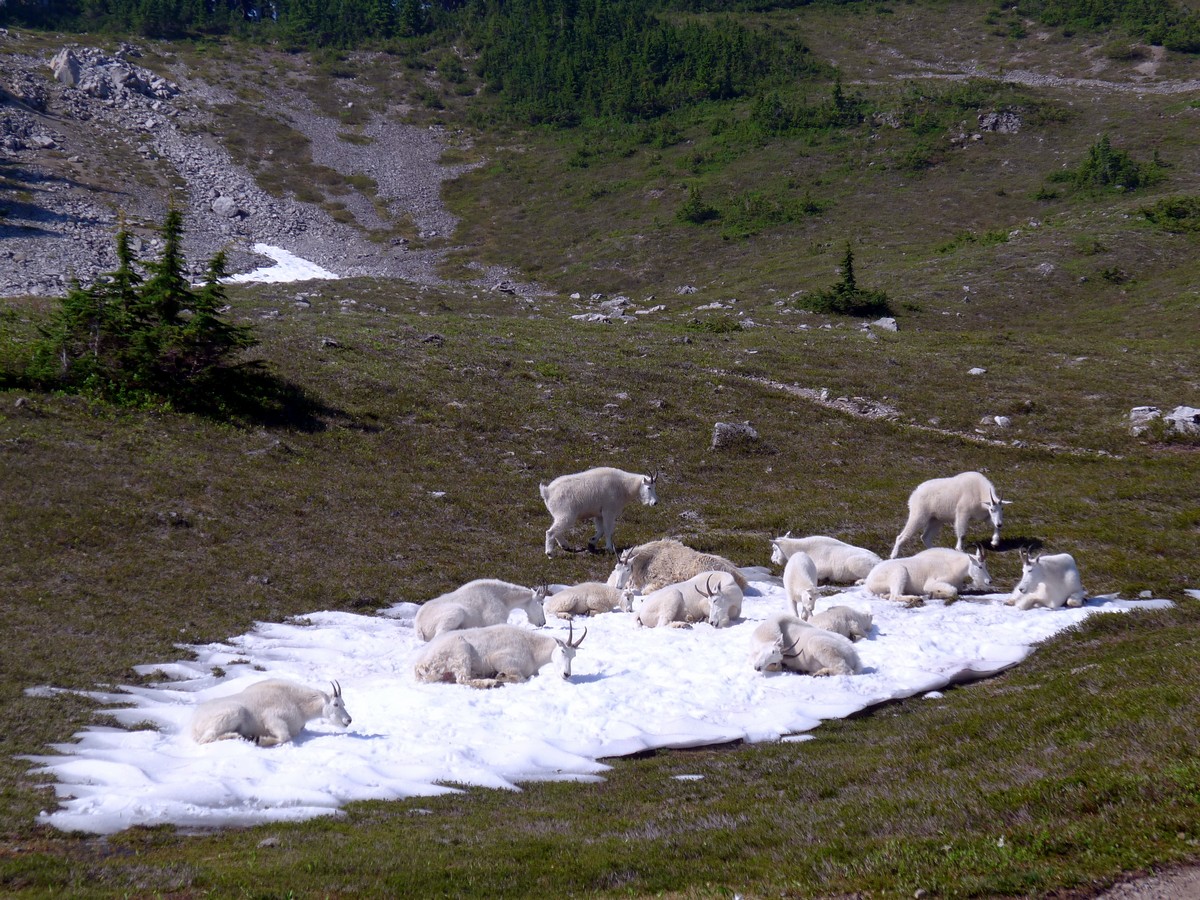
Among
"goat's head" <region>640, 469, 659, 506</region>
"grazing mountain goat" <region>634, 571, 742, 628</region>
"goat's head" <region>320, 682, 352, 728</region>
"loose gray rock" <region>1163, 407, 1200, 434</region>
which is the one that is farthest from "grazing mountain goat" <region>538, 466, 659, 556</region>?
"loose gray rock" <region>1163, 407, 1200, 434</region>

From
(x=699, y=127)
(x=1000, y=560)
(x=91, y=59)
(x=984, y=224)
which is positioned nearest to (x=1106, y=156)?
(x=984, y=224)

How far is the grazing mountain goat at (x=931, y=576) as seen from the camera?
731 inches

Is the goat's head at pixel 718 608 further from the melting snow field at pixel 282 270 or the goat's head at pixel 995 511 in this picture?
the melting snow field at pixel 282 270

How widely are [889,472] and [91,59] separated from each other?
5213 inches

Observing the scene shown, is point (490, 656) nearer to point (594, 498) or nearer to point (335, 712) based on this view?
point (335, 712)

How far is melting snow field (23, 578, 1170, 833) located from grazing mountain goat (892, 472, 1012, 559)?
519cm

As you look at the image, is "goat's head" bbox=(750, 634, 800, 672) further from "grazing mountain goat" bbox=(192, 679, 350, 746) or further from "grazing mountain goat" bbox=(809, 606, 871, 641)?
"grazing mountain goat" bbox=(192, 679, 350, 746)

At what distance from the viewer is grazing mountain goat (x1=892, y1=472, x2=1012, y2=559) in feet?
75.1

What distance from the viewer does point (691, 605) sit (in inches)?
700

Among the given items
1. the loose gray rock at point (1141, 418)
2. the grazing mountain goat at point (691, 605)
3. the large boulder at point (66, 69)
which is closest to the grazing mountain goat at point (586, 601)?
the grazing mountain goat at point (691, 605)

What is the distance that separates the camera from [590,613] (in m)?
18.6

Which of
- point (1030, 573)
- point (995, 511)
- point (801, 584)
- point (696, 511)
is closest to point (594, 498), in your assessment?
point (696, 511)

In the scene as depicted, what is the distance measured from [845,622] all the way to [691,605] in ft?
9.81

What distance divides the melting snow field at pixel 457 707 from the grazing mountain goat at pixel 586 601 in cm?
65
